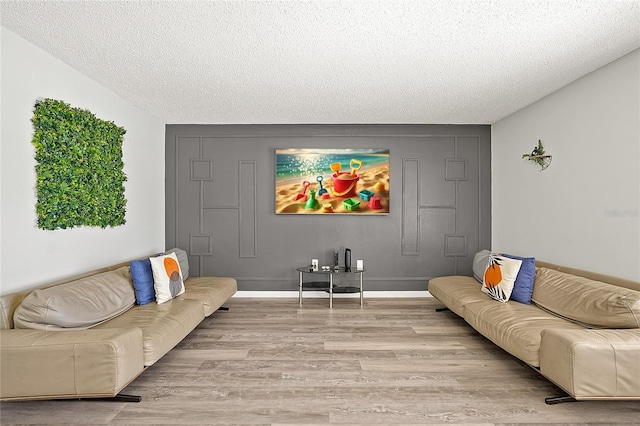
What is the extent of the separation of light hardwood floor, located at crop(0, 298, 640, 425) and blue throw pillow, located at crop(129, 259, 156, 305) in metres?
0.57

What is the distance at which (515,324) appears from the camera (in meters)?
3.17

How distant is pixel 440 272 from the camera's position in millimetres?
5969

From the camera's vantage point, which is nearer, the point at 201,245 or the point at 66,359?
the point at 66,359

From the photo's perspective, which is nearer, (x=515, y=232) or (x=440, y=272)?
(x=515, y=232)

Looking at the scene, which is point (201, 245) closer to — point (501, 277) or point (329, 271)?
point (329, 271)

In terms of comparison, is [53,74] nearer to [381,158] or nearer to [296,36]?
[296,36]

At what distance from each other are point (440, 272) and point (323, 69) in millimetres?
3635

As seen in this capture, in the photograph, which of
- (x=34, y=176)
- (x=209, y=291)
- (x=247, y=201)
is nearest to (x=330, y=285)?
(x=209, y=291)

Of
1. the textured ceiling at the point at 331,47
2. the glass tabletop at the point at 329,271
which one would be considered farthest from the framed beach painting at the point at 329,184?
the textured ceiling at the point at 331,47

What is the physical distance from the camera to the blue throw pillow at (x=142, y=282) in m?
3.82

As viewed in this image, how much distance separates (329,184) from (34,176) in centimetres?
365

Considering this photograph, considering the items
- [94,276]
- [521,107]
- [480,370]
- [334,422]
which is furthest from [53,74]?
[521,107]

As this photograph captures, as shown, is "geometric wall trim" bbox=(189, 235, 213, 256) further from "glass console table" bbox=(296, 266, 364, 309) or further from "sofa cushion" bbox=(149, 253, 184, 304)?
"sofa cushion" bbox=(149, 253, 184, 304)

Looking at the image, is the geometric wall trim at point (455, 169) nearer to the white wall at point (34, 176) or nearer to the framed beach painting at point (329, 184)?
the framed beach painting at point (329, 184)
